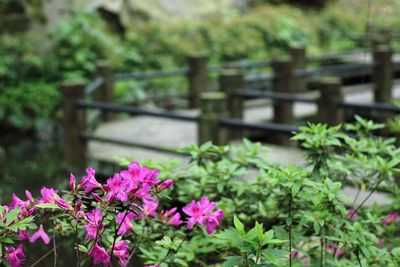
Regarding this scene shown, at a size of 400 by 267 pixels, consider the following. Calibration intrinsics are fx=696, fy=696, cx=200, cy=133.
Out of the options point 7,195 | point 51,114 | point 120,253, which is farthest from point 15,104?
point 120,253

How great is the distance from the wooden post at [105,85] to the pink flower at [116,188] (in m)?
7.07

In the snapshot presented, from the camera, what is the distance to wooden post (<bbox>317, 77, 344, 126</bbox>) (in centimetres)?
632

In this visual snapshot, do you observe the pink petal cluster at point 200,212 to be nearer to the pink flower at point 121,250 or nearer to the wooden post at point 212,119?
the pink flower at point 121,250

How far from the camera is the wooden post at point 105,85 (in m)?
8.98

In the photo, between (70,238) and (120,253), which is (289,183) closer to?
(120,253)

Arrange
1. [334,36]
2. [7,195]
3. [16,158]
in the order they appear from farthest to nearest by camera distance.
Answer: [334,36]
[16,158]
[7,195]

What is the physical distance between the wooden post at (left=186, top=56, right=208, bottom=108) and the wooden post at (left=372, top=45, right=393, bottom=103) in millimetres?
2454

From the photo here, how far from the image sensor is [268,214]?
3127 millimetres

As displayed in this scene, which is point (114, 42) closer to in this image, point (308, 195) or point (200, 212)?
point (308, 195)

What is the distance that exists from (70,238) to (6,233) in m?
1.05

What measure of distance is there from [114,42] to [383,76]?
17.7 feet

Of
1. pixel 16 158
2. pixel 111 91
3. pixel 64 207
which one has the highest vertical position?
pixel 64 207

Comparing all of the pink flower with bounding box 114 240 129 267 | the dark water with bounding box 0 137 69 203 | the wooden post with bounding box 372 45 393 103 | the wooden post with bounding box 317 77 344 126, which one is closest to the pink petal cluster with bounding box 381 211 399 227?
the pink flower with bounding box 114 240 129 267

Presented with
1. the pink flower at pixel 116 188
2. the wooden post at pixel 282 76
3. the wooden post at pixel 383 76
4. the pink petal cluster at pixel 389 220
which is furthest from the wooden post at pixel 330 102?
the pink flower at pixel 116 188
